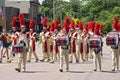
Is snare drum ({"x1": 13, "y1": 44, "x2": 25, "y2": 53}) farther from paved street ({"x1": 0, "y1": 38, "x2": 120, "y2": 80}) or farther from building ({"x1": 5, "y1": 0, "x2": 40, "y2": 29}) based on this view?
building ({"x1": 5, "y1": 0, "x2": 40, "y2": 29})

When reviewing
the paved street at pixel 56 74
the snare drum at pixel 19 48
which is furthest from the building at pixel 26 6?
the snare drum at pixel 19 48

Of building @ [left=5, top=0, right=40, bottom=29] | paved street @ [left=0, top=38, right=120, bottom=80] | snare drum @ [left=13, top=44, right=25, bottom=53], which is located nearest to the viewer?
paved street @ [left=0, top=38, right=120, bottom=80]

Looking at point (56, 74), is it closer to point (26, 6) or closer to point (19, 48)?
point (19, 48)

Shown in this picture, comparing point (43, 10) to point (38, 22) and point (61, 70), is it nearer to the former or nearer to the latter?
point (38, 22)

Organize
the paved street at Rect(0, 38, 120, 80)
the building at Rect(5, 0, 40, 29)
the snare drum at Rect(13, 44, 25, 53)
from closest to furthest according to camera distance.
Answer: the paved street at Rect(0, 38, 120, 80) → the snare drum at Rect(13, 44, 25, 53) → the building at Rect(5, 0, 40, 29)

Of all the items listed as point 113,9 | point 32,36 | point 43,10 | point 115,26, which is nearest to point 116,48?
point 115,26

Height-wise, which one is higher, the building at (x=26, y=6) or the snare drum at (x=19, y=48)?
the building at (x=26, y=6)

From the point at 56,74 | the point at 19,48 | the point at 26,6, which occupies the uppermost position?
the point at 26,6

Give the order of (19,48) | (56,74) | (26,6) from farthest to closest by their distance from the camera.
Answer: (26,6)
(19,48)
(56,74)

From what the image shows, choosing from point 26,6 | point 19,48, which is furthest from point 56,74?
point 26,6

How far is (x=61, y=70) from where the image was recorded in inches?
760

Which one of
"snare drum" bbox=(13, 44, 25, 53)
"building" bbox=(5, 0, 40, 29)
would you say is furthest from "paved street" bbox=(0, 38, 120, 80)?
"building" bbox=(5, 0, 40, 29)

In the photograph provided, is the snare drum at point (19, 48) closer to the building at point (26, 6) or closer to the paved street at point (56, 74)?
the paved street at point (56, 74)

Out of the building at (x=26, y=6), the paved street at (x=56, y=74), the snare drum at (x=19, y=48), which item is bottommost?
the paved street at (x=56, y=74)
